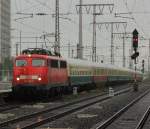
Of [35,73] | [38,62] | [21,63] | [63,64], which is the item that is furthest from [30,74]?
[63,64]

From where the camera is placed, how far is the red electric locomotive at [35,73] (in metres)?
31.9

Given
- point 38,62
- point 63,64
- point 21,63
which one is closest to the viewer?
point 38,62

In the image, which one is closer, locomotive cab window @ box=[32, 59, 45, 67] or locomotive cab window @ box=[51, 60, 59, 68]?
locomotive cab window @ box=[32, 59, 45, 67]

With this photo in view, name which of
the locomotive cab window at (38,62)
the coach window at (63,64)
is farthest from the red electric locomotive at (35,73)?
the coach window at (63,64)

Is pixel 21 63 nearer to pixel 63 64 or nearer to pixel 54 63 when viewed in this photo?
pixel 54 63

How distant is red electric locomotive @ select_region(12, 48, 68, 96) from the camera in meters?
31.9

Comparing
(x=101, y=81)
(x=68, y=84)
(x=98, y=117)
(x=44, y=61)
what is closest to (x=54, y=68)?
(x=44, y=61)

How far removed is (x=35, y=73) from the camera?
32438mm

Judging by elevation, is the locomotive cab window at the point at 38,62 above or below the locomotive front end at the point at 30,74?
above

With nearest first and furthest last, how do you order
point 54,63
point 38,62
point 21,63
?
point 38,62 → point 21,63 → point 54,63

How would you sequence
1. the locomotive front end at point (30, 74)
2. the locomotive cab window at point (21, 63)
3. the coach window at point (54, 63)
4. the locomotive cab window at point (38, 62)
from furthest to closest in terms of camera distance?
the coach window at point (54, 63) → the locomotive cab window at point (21, 63) → the locomotive cab window at point (38, 62) → the locomotive front end at point (30, 74)

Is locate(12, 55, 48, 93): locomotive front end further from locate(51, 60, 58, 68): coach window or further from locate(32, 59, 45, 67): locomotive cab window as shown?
locate(51, 60, 58, 68): coach window

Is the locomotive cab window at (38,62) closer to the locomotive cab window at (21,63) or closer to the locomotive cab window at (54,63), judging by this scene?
the locomotive cab window at (21,63)

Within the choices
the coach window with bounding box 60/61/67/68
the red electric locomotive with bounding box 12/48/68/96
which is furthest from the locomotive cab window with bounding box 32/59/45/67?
the coach window with bounding box 60/61/67/68
